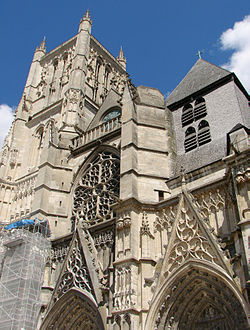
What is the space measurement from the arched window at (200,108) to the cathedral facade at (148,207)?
1.7 inches

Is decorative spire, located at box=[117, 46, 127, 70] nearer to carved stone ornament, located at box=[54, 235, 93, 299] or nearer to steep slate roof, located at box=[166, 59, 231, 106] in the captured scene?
steep slate roof, located at box=[166, 59, 231, 106]

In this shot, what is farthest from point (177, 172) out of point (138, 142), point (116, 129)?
point (116, 129)

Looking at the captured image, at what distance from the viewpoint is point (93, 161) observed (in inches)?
549

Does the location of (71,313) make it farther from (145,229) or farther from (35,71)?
(35,71)

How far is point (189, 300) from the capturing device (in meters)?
8.30

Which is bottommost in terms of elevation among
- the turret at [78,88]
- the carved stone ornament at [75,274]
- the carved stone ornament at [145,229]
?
the carved stone ornament at [75,274]

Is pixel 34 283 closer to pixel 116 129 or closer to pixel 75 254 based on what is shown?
pixel 75 254

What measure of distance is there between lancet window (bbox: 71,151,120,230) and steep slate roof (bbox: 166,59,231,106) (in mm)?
3545

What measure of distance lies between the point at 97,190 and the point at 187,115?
427 centimetres

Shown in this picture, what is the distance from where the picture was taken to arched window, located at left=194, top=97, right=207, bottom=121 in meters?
12.9

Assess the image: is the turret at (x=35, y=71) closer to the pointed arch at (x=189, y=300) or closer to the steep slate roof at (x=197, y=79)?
the steep slate roof at (x=197, y=79)

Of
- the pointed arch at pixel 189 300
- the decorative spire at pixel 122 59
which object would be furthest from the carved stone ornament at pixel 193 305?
the decorative spire at pixel 122 59

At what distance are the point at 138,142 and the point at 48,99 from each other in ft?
36.3

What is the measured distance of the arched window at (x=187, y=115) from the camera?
43.2ft
